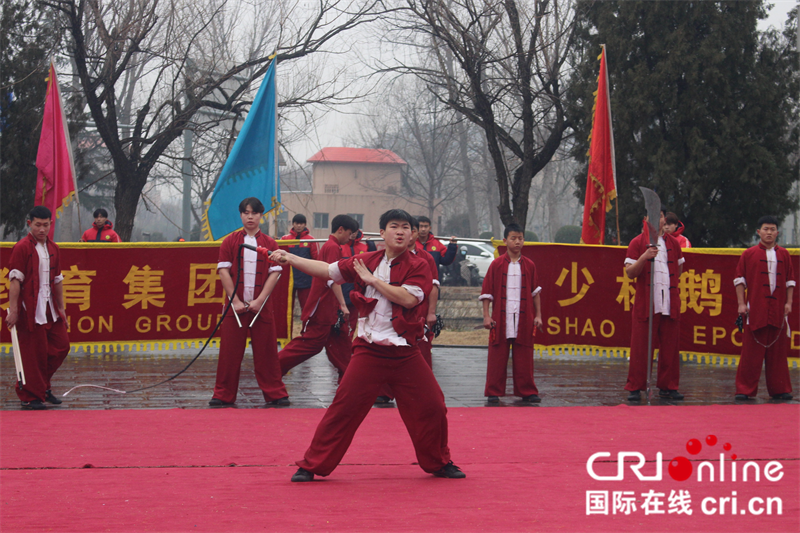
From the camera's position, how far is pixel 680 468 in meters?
4.88

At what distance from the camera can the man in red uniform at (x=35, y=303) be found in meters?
6.80

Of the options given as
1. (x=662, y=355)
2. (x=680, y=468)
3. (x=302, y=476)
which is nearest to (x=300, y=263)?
(x=302, y=476)

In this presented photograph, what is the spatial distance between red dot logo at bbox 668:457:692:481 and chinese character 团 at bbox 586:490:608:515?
622 millimetres

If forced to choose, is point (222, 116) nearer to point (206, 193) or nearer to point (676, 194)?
point (676, 194)

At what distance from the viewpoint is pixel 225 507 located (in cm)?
396

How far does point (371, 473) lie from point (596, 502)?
4.33ft

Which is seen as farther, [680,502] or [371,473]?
[371,473]

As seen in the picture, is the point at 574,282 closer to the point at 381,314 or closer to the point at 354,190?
the point at 381,314

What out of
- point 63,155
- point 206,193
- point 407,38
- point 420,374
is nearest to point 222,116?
point 407,38

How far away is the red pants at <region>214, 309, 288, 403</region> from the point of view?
23.0ft

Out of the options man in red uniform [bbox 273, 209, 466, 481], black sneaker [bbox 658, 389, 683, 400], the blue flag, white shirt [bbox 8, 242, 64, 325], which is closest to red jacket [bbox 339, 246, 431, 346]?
man in red uniform [bbox 273, 209, 466, 481]

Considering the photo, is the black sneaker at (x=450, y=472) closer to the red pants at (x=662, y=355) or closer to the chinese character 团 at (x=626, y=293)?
the red pants at (x=662, y=355)

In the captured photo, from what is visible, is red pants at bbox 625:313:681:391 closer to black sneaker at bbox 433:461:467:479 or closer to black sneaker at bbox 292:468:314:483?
black sneaker at bbox 433:461:467:479

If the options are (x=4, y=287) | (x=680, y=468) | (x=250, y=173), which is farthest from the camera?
(x=4, y=287)
